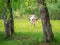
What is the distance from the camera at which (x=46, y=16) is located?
1391 centimetres

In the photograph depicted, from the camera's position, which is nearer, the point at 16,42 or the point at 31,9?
the point at 31,9

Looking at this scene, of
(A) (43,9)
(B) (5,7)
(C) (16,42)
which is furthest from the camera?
(B) (5,7)

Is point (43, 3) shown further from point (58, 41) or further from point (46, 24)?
point (58, 41)

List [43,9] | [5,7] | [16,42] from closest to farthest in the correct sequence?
1. [43,9]
2. [16,42]
3. [5,7]

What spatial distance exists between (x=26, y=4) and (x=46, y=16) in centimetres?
154

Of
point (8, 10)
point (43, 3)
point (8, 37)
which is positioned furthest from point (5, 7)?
point (43, 3)

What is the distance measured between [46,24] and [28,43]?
1.49 metres

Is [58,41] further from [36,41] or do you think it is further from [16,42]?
[16,42]

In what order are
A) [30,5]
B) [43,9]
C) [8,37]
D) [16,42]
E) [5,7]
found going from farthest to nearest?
[8,37]
[5,7]
[16,42]
[43,9]
[30,5]

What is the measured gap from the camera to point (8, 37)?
17.0 m

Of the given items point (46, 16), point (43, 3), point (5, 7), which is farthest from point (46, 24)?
point (5, 7)

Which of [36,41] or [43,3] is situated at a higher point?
[43,3]

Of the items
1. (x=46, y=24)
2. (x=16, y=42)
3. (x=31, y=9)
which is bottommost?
(x=16, y=42)

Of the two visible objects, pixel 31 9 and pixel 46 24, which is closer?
pixel 31 9
